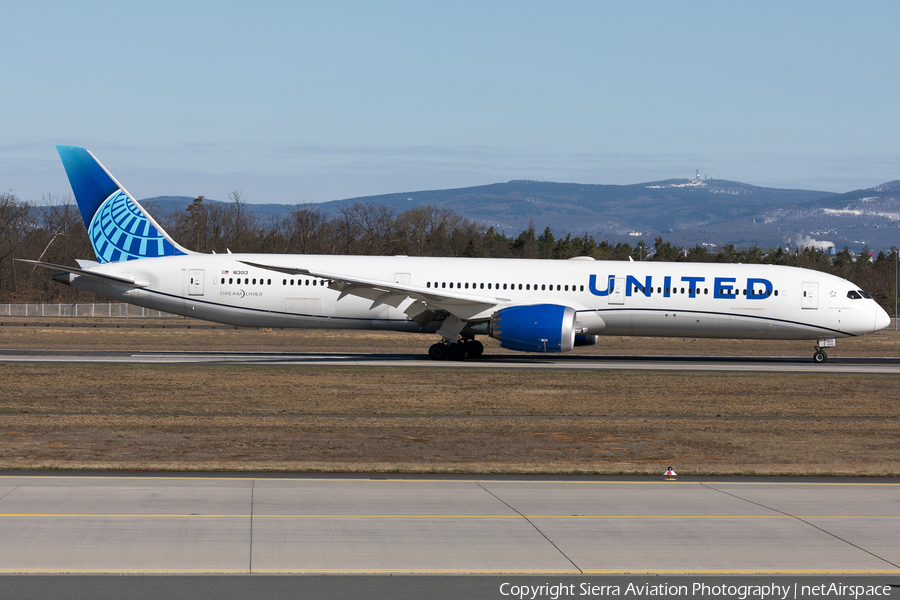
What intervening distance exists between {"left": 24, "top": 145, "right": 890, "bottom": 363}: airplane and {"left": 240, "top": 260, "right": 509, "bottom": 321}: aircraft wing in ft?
0.16

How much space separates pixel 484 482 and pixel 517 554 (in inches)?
152

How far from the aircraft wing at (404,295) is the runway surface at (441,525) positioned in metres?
17.8

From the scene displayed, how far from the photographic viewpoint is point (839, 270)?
352ft

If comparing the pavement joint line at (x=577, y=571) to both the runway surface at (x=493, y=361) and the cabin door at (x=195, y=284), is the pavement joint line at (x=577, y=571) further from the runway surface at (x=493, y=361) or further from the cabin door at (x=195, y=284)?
the cabin door at (x=195, y=284)

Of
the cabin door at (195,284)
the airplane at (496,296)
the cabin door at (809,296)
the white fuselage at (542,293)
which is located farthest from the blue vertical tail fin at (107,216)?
the cabin door at (809,296)

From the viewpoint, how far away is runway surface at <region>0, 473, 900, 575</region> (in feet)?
28.7

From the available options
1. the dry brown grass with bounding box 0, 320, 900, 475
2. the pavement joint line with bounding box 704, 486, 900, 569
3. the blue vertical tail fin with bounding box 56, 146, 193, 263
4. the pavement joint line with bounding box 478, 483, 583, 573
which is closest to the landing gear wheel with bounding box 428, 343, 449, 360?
the dry brown grass with bounding box 0, 320, 900, 475

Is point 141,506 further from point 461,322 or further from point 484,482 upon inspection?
point 461,322

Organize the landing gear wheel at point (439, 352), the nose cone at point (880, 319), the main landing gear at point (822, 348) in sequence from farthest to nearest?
the main landing gear at point (822, 348)
the landing gear wheel at point (439, 352)
the nose cone at point (880, 319)

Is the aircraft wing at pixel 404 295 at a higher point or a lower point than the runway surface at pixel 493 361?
higher
